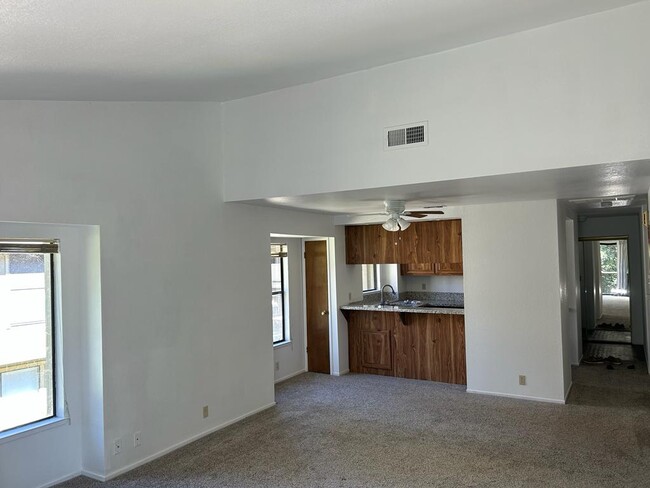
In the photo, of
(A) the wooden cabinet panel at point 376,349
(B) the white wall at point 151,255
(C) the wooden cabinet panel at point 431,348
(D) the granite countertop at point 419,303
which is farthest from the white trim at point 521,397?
(B) the white wall at point 151,255

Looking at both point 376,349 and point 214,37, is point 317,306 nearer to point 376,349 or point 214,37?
point 376,349

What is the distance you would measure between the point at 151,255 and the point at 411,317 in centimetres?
365

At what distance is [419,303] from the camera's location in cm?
737

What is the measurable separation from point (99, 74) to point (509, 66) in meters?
2.54

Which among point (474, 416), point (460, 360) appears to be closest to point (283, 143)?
point (474, 416)

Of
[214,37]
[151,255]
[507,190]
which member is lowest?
[151,255]

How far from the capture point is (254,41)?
272 cm

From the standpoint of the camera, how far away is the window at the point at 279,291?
6516mm

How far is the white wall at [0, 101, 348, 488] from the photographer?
3.36 metres

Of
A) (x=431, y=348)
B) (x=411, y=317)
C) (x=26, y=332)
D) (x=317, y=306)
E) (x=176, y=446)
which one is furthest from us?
(x=317, y=306)

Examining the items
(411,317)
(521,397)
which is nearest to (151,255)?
(411,317)

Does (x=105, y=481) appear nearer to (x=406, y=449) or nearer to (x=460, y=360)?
(x=406, y=449)

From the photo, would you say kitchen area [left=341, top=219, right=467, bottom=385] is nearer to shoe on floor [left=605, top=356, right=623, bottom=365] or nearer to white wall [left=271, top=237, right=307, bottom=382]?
white wall [left=271, top=237, right=307, bottom=382]

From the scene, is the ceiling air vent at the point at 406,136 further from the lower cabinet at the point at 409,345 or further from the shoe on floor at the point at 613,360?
the shoe on floor at the point at 613,360
